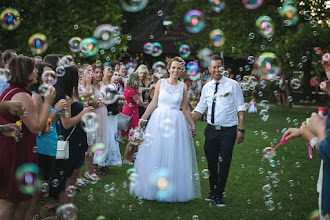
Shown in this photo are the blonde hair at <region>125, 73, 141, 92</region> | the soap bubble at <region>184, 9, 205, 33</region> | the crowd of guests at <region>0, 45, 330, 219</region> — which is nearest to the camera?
the crowd of guests at <region>0, 45, 330, 219</region>

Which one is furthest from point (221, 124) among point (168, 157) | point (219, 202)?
point (219, 202)

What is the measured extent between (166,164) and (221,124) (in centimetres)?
105

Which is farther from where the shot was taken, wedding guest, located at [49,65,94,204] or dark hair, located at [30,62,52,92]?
wedding guest, located at [49,65,94,204]

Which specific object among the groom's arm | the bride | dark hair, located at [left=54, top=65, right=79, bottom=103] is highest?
dark hair, located at [left=54, top=65, right=79, bottom=103]

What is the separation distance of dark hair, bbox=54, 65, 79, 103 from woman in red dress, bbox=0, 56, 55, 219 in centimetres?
81

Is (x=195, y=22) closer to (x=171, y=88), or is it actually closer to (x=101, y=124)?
(x=171, y=88)

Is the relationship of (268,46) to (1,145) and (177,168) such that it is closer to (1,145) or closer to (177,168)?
(177,168)

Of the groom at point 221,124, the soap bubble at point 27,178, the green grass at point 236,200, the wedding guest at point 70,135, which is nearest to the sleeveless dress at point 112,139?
the green grass at point 236,200

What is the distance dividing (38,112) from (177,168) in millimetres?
2857

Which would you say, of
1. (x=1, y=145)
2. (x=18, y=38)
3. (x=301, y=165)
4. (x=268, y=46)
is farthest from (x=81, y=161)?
(x=268, y=46)

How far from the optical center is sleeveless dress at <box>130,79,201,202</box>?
600 cm

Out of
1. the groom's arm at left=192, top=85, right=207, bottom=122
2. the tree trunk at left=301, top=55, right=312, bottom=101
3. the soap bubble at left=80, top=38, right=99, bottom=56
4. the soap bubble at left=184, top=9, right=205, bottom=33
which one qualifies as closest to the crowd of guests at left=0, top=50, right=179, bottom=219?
the soap bubble at left=80, top=38, right=99, bottom=56

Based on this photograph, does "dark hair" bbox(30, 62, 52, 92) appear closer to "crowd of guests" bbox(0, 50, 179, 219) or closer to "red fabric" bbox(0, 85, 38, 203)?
"crowd of guests" bbox(0, 50, 179, 219)

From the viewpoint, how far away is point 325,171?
9.89 feet
